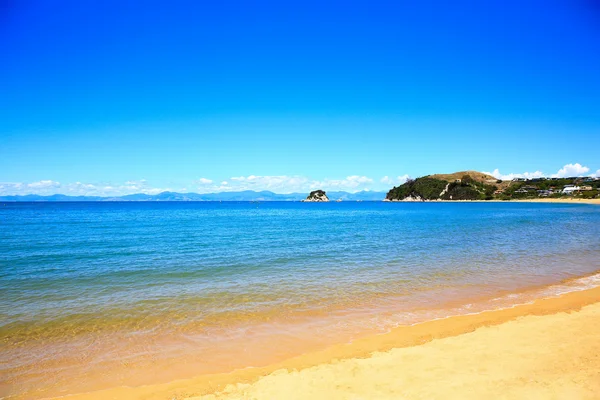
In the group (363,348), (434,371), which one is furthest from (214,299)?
(434,371)

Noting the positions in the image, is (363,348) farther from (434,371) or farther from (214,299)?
(214,299)

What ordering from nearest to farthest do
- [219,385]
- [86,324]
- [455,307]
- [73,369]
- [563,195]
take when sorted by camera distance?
[219,385] → [73,369] → [86,324] → [455,307] → [563,195]

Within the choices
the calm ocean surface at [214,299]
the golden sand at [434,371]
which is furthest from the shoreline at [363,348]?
the calm ocean surface at [214,299]

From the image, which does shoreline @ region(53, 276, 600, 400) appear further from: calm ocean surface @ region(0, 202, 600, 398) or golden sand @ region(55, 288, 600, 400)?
calm ocean surface @ region(0, 202, 600, 398)

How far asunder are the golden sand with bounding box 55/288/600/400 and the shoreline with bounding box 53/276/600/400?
1.0 inches

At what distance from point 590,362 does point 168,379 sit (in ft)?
31.5

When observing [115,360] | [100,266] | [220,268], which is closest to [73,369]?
[115,360]

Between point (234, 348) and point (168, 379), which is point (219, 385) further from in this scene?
point (234, 348)

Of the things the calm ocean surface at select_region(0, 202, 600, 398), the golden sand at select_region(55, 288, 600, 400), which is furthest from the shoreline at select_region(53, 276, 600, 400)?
the calm ocean surface at select_region(0, 202, 600, 398)

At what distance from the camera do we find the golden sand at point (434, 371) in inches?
264

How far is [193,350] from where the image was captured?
368 inches

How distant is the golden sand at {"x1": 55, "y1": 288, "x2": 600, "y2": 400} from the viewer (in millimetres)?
6699

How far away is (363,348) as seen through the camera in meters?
9.12

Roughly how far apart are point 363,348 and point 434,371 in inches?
82.0
